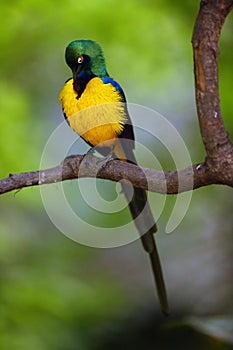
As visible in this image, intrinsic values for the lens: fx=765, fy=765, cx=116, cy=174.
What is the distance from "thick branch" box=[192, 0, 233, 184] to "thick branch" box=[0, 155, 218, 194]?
2.6 inches

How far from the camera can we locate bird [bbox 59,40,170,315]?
2.12 metres

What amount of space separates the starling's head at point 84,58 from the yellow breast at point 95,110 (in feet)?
0.13

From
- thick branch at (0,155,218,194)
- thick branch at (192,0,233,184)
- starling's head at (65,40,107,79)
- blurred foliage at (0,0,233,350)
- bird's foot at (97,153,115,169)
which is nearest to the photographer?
thick branch at (192,0,233,184)

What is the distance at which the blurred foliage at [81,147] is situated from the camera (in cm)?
285

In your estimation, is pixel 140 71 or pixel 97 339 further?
pixel 140 71

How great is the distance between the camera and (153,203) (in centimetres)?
309

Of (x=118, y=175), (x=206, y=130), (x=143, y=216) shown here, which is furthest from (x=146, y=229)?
(x=206, y=130)

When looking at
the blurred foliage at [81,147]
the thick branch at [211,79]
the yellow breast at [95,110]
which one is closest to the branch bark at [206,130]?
the thick branch at [211,79]

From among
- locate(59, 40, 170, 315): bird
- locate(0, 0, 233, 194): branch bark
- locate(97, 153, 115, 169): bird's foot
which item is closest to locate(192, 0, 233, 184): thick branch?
locate(0, 0, 233, 194): branch bark

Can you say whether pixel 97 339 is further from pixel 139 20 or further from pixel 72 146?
pixel 139 20

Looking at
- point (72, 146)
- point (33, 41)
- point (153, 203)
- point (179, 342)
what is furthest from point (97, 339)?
point (33, 41)

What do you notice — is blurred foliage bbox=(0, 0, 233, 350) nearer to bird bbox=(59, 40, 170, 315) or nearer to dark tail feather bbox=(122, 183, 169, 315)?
dark tail feather bbox=(122, 183, 169, 315)

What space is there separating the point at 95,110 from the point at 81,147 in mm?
463

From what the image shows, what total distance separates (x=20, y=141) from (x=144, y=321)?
94 centimetres
